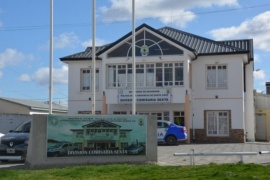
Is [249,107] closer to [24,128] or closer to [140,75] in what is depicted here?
[140,75]

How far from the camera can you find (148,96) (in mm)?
32906

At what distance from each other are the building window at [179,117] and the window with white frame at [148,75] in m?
2.38

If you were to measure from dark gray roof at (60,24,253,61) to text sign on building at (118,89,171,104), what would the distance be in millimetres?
3678

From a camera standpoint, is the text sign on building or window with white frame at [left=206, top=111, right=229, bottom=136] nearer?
the text sign on building

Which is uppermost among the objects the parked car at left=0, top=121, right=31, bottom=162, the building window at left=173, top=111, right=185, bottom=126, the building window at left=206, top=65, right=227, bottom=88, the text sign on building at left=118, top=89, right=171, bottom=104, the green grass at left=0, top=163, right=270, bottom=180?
the building window at left=206, top=65, right=227, bottom=88

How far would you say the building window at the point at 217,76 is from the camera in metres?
34.0

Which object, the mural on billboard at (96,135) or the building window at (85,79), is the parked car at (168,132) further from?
the mural on billboard at (96,135)

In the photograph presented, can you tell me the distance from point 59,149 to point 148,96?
17.3 meters

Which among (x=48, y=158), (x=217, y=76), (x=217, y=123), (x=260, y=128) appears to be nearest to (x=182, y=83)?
(x=217, y=76)

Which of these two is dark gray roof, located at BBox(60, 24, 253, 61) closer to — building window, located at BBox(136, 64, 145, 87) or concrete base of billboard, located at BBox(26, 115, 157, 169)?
building window, located at BBox(136, 64, 145, 87)

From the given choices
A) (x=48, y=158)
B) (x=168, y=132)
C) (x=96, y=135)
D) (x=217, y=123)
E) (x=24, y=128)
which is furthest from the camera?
(x=217, y=123)

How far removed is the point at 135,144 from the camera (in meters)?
16.3

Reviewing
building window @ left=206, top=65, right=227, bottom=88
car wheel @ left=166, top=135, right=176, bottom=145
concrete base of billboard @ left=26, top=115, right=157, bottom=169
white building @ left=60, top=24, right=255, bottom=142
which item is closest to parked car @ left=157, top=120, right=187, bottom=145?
car wheel @ left=166, top=135, right=176, bottom=145

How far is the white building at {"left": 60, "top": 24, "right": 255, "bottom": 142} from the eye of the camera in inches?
1294
